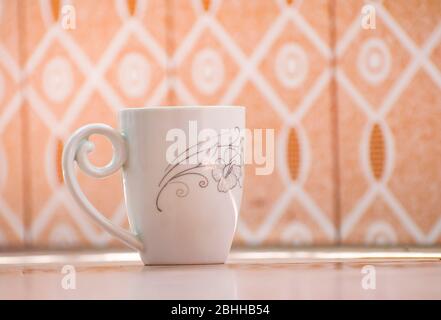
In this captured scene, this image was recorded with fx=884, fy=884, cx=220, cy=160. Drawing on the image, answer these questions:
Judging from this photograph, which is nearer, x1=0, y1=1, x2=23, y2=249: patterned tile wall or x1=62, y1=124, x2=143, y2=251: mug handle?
x1=62, y1=124, x2=143, y2=251: mug handle

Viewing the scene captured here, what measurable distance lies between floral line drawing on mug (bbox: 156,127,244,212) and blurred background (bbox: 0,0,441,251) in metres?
0.44

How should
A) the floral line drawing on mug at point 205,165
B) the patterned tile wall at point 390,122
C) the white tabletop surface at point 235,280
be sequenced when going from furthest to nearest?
the patterned tile wall at point 390,122
the floral line drawing on mug at point 205,165
the white tabletop surface at point 235,280

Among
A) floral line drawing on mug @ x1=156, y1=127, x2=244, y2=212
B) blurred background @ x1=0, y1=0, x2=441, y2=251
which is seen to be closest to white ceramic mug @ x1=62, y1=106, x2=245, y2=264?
floral line drawing on mug @ x1=156, y1=127, x2=244, y2=212

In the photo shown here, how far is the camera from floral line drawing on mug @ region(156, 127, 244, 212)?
0.65 m

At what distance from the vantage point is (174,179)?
0.65 m

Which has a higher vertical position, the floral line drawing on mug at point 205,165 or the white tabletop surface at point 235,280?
the floral line drawing on mug at point 205,165

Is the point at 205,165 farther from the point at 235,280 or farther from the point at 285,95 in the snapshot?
the point at 285,95

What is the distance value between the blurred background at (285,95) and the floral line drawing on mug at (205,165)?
1.44 ft

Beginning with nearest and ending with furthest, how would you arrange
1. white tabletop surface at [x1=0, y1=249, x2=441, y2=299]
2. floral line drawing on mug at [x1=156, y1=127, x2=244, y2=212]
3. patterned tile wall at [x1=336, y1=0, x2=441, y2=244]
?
white tabletop surface at [x1=0, y1=249, x2=441, y2=299] < floral line drawing on mug at [x1=156, y1=127, x2=244, y2=212] < patterned tile wall at [x1=336, y1=0, x2=441, y2=244]

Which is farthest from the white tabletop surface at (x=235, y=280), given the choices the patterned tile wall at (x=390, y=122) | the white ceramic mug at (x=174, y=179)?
the patterned tile wall at (x=390, y=122)

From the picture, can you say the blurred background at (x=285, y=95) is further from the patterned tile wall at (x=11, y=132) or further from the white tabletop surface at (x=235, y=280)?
the white tabletop surface at (x=235, y=280)

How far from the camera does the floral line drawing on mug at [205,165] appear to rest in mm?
645

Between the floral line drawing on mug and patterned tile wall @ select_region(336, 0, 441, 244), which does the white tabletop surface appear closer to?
the floral line drawing on mug
